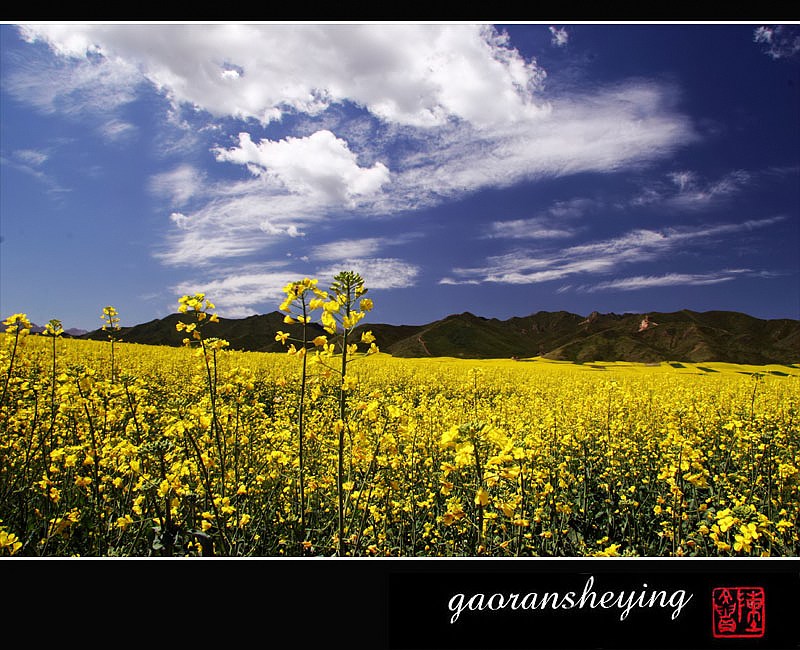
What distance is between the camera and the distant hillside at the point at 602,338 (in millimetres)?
5320

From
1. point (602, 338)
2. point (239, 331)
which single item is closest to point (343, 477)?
point (239, 331)

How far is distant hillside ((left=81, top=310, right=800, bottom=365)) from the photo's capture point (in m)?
5.32
